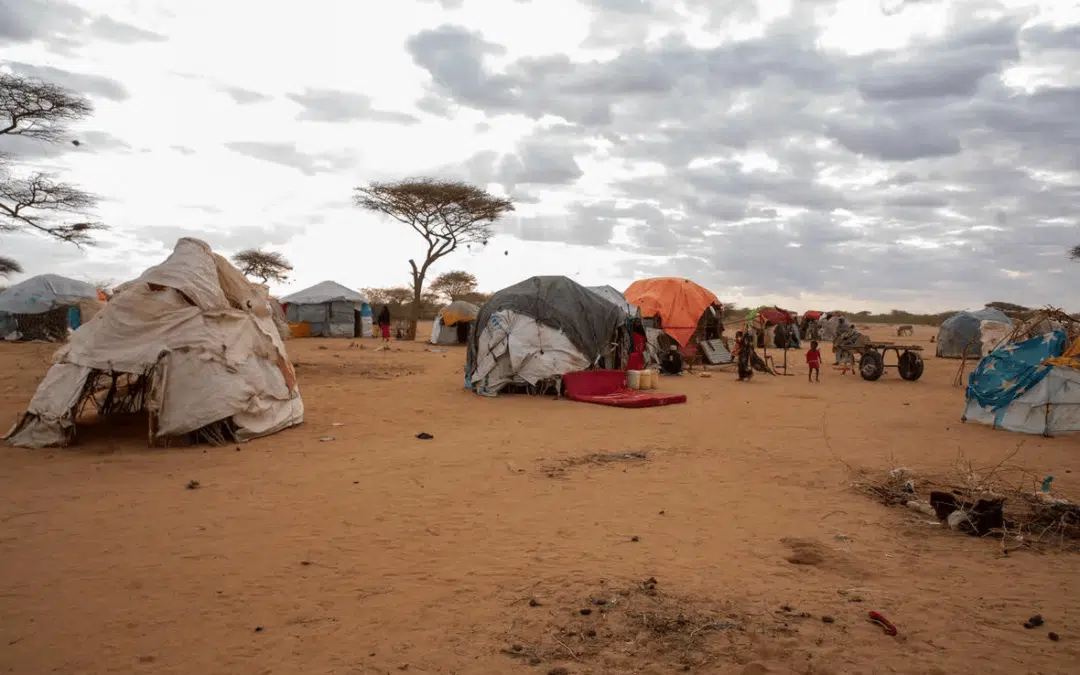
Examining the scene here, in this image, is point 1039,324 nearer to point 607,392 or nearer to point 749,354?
point 749,354

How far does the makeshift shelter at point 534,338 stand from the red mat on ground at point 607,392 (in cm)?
45

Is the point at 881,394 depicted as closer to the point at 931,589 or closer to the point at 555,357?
the point at 555,357

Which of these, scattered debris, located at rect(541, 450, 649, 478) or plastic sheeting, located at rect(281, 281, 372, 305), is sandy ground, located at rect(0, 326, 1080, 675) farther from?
plastic sheeting, located at rect(281, 281, 372, 305)

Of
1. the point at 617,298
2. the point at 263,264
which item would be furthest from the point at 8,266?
the point at 617,298

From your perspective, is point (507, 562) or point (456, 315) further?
point (456, 315)

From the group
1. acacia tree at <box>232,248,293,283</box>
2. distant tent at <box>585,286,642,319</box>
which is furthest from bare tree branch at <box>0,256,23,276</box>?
distant tent at <box>585,286,642,319</box>

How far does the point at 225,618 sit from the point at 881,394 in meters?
15.3

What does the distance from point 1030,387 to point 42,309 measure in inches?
1263

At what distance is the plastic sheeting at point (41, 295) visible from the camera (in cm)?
2812

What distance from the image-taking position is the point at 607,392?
1535 centimetres

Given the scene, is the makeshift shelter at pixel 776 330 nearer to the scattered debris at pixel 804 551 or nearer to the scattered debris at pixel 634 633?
the scattered debris at pixel 804 551

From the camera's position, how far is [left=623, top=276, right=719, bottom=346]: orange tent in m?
22.7

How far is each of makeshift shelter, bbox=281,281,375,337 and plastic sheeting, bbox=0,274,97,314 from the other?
890 cm

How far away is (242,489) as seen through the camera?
7.53 metres
